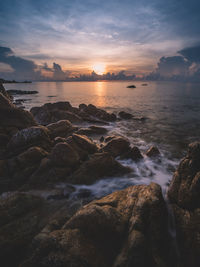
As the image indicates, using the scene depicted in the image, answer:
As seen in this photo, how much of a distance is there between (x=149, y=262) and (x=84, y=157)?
657 cm

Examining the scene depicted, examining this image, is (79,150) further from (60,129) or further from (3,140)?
(60,129)

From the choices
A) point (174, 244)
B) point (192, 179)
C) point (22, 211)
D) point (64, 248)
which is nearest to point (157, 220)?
point (174, 244)

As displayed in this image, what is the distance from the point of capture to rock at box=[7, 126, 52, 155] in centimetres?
934

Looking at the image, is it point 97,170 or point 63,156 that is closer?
point 63,156

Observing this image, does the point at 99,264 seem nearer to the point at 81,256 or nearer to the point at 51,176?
the point at 81,256

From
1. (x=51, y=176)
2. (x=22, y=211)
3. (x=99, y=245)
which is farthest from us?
(x=51, y=176)

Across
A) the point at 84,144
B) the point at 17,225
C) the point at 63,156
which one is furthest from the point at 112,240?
the point at 84,144

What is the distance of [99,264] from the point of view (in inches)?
140

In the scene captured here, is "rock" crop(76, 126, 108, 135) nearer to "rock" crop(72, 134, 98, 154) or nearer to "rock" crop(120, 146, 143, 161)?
"rock" crop(72, 134, 98, 154)

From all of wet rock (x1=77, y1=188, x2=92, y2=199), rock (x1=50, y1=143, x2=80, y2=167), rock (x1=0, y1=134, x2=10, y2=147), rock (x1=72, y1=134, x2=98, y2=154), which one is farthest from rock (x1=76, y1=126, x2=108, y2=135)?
wet rock (x1=77, y1=188, x2=92, y2=199)

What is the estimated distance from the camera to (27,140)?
31.4 ft

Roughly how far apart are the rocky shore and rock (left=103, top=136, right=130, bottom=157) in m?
2.52

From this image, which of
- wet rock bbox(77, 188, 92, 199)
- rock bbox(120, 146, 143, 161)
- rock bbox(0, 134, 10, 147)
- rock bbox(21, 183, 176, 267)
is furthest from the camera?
rock bbox(120, 146, 143, 161)

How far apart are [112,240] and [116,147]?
787 cm
